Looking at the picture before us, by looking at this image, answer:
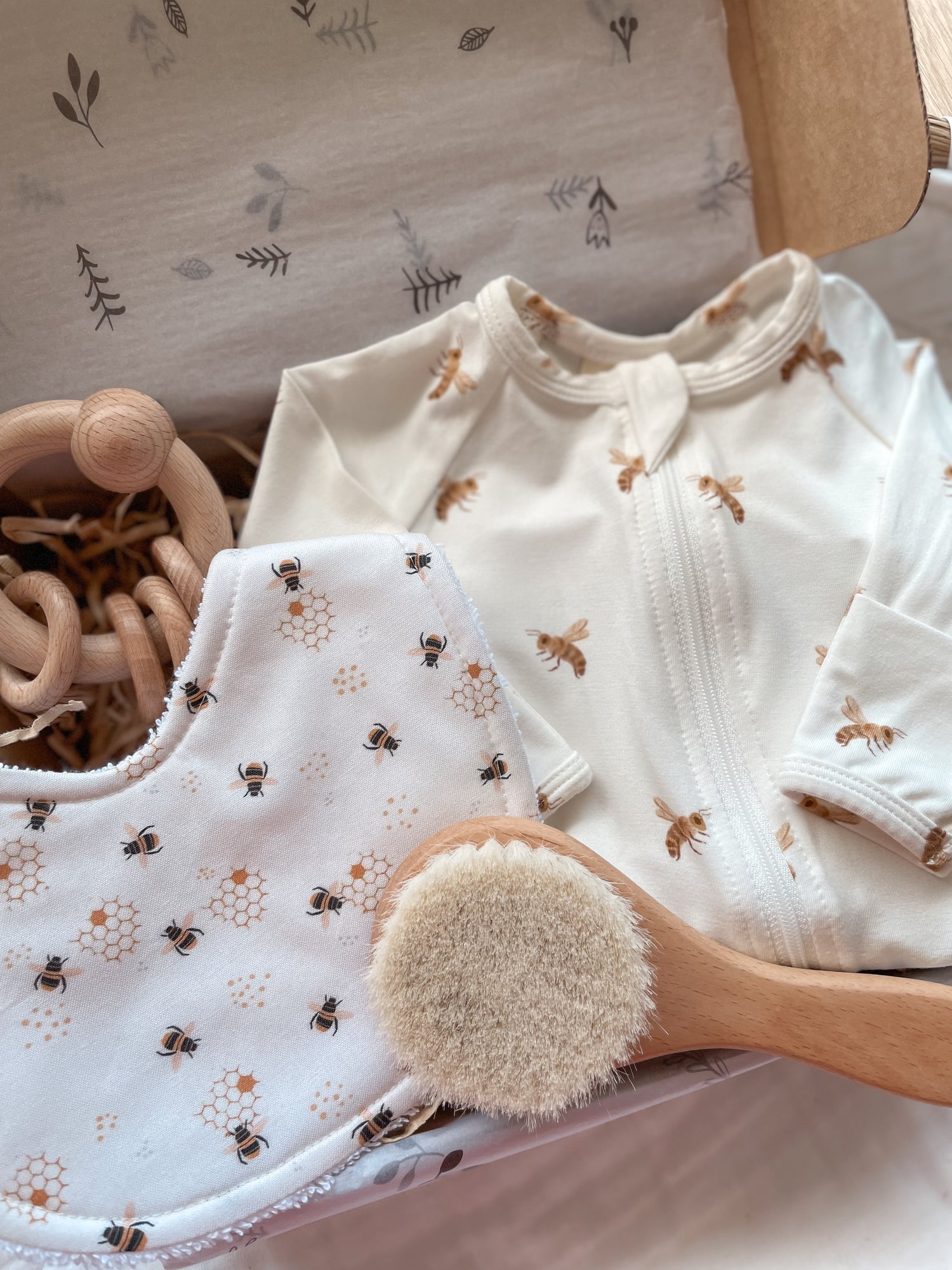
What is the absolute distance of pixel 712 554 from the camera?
2.08 ft

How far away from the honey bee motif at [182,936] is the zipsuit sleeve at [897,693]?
1.33ft

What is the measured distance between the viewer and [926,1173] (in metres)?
0.67

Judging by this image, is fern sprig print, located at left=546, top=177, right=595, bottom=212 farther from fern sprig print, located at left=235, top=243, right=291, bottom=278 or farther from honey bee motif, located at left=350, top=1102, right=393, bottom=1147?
honey bee motif, located at left=350, top=1102, right=393, bottom=1147

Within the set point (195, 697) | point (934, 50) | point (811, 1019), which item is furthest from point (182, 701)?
point (934, 50)

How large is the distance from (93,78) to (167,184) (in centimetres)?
7

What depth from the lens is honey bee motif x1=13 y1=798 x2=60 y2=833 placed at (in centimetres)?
52

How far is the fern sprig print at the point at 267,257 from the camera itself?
2.15 feet

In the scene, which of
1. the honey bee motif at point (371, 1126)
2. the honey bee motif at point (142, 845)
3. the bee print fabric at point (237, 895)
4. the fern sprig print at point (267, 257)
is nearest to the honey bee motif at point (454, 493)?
the bee print fabric at point (237, 895)

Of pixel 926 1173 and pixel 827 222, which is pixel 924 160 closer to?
pixel 827 222

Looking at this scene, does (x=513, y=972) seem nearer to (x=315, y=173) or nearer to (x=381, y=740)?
(x=381, y=740)

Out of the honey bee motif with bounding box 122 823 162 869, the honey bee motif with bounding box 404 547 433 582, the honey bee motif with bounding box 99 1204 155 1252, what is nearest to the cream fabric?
the honey bee motif with bounding box 404 547 433 582

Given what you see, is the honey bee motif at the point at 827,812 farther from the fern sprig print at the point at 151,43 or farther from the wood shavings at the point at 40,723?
the fern sprig print at the point at 151,43

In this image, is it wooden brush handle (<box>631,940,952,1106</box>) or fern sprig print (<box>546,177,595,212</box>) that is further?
fern sprig print (<box>546,177,595,212</box>)

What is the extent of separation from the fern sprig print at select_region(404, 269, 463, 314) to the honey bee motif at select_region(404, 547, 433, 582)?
0.25 m
